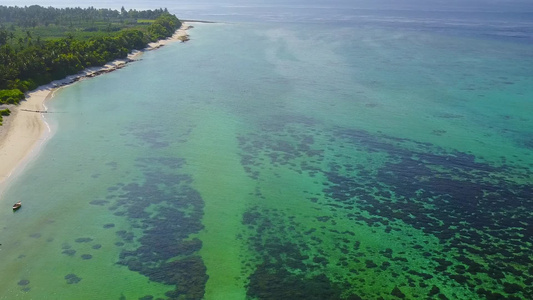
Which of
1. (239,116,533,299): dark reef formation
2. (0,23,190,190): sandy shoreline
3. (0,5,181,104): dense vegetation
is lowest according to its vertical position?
(239,116,533,299): dark reef formation

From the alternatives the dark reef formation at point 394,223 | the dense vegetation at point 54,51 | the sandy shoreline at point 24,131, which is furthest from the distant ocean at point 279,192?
the dense vegetation at point 54,51

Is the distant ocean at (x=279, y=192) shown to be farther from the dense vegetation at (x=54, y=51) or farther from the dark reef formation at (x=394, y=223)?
the dense vegetation at (x=54, y=51)

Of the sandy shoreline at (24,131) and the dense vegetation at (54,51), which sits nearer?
the sandy shoreline at (24,131)

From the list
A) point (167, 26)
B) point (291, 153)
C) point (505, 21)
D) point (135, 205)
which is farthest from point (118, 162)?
point (505, 21)

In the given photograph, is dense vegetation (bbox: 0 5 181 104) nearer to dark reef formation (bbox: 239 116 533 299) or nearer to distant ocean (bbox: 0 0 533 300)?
distant ocean (bbox: 0 0 533 300)

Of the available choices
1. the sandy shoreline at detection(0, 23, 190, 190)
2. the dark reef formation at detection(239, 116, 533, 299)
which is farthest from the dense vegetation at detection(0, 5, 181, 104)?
the dark reef formation at detection(239, 116, 533, 299)

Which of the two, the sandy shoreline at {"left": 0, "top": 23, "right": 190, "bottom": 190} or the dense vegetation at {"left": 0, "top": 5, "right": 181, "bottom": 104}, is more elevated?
the dense vegetation at {"left": 0, "top": 5, "right": 181, "bottom": 104}

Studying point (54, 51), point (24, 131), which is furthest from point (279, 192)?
point (54, 51)

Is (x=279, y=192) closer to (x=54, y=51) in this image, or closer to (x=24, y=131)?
(x=24, y=131)

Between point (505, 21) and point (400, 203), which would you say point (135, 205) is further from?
point (505, 21)
